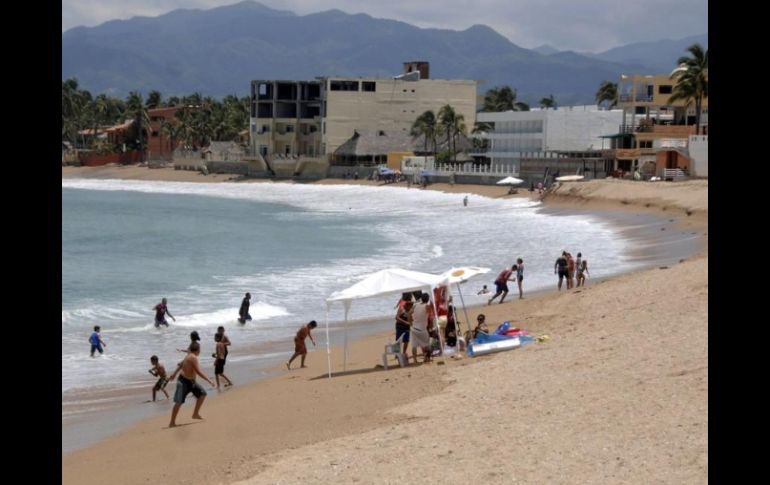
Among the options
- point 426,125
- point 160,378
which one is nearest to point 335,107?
point 426,125

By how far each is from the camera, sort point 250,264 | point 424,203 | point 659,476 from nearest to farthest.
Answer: point 659,476 → point 250,264 → point 424,203

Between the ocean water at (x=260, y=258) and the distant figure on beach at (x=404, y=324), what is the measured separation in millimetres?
3398

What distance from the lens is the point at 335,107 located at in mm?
99812

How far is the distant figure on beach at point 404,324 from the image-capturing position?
47.9 ft

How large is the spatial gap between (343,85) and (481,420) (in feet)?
307

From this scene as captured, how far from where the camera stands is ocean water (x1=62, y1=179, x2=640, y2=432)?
20438 millimetres

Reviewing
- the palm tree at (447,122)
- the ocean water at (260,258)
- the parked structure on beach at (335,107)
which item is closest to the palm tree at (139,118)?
the parked structure on beach at (335,107)

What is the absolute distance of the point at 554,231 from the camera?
42656mm

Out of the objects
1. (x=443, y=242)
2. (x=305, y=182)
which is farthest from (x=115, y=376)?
(x=305, y=182)

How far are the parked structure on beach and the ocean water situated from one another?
78.3ft

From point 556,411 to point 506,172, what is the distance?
70.1 meters

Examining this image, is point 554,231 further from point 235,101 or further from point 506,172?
point 235,101

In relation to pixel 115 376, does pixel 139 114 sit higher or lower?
higher
